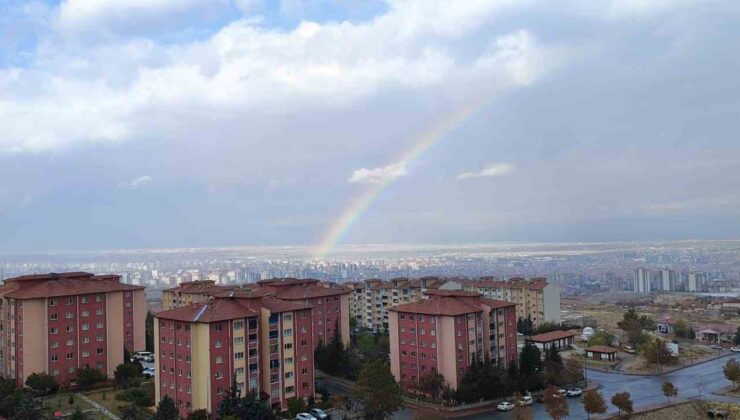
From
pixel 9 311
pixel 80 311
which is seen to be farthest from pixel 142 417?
pixel 9 311

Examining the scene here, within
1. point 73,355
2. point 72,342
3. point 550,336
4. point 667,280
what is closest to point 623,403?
point 550,336

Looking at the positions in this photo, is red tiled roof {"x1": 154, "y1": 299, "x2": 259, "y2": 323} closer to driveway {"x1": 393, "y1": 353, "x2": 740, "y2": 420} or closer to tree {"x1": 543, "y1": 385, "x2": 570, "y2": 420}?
driveway {"x1": 393, "y1": 353, "x2": 740, "y2": 420}

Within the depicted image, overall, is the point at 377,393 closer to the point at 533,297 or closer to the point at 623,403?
the point at 623,403

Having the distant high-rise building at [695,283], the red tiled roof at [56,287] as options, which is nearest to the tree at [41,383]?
the red tiled roof at [56,287]

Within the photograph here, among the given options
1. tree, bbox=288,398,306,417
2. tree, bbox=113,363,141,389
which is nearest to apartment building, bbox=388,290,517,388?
tree, bbox=288,398,306,417

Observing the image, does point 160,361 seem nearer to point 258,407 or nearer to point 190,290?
point 258,407

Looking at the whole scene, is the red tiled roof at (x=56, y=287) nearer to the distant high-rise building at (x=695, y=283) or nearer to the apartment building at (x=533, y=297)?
the apartment building at (x=533, y=297)
